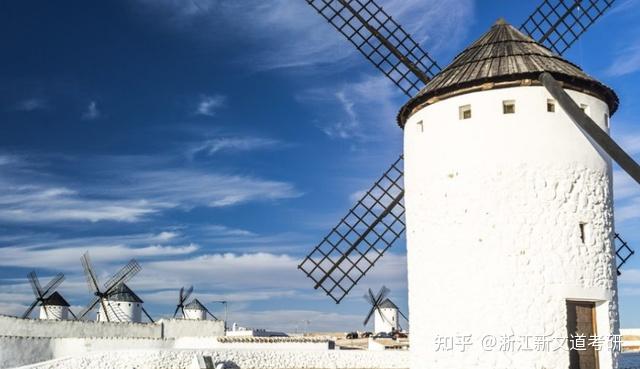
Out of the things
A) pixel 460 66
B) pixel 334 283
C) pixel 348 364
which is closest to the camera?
pixel 460 66

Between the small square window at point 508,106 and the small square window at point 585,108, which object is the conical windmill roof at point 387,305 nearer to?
the small square window at point 585,108

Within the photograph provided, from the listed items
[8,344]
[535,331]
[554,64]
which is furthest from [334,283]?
[8,344]

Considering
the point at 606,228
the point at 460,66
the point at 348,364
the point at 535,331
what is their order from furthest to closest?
the point at 348,364, the point at 460,66, the point at 606,228, the point at 535,331

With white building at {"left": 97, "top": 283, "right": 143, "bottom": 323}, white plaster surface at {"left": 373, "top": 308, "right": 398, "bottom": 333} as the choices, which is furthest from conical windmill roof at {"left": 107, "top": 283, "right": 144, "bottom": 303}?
white plaster surface at {"left": 373, "top": 308, "right": 398, "bottom": 333}

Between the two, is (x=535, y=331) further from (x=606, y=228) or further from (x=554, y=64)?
(x=554, y=64)

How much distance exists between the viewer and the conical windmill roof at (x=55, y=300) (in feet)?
120

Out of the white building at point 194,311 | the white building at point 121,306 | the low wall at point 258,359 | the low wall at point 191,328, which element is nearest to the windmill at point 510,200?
the low wall at point 258,359

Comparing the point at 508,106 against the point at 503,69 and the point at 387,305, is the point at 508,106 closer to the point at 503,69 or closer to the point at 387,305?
the point at 503,69

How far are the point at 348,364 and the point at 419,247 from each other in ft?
30.9

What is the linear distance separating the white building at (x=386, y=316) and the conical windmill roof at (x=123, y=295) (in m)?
14.6

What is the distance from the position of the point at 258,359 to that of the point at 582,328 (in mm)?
11198

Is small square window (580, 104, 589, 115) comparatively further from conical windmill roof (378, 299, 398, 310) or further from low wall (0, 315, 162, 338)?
conical windmill roof (378, 299, 398, 310)

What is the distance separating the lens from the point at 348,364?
1898 cm

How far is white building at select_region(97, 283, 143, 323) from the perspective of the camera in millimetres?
35375
